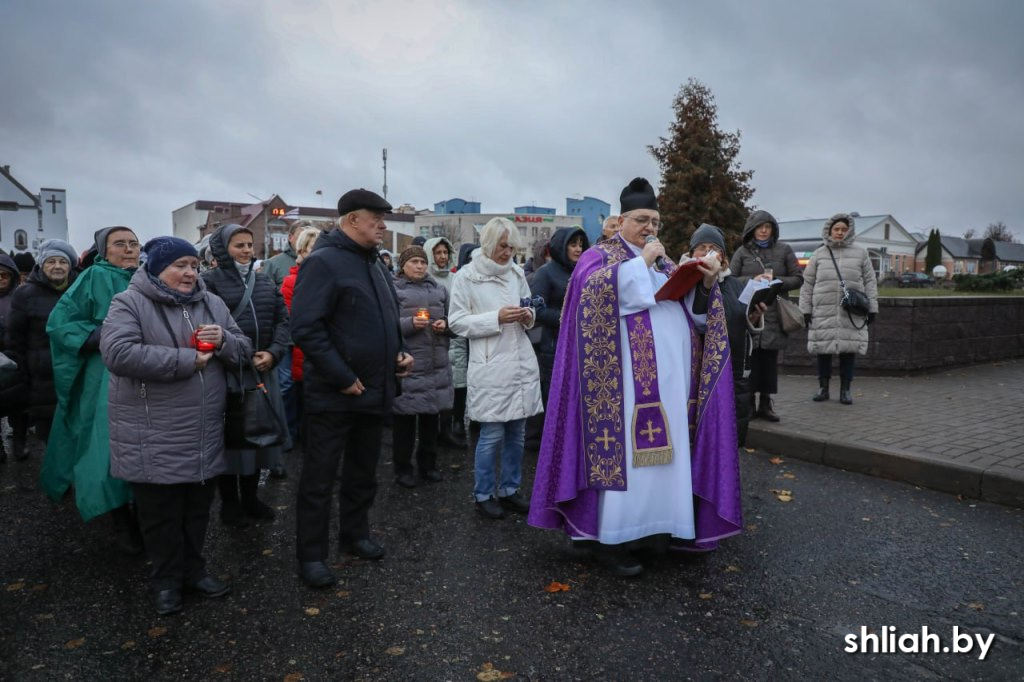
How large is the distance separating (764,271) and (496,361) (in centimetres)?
350

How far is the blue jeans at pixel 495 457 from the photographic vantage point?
5125 millimetres

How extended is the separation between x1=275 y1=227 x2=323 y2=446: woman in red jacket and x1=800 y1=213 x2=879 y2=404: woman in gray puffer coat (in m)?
5.56

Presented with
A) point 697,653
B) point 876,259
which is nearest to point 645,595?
point 697,653

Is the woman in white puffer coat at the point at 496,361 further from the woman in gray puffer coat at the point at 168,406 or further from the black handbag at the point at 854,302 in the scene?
the black handbag at the point at 854,302

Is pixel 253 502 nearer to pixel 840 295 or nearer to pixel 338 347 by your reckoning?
pixel 338 347

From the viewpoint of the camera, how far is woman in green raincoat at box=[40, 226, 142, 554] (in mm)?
4086

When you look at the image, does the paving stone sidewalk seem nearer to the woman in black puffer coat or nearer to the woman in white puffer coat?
the woman in white puffer coat

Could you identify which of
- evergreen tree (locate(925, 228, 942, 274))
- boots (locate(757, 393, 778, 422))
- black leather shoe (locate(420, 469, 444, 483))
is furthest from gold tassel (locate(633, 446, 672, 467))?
evergreen tree (locate(925, 228, 942, 274))

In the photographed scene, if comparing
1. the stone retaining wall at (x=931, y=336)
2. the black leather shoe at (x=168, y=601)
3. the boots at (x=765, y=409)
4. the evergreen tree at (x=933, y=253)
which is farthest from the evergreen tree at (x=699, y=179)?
the evergreen tree at (x=933, y=253)

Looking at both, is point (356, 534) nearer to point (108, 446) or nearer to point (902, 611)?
point (108, 446)

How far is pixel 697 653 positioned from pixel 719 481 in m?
1.16

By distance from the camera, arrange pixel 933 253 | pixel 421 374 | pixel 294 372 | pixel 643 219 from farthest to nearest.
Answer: pixel 933 253 < pixel 294 372 < pixel 421 374 < pixel 643 219

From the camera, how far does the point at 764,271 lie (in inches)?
286

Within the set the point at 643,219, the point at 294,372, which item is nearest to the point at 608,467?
the point at 643,219
